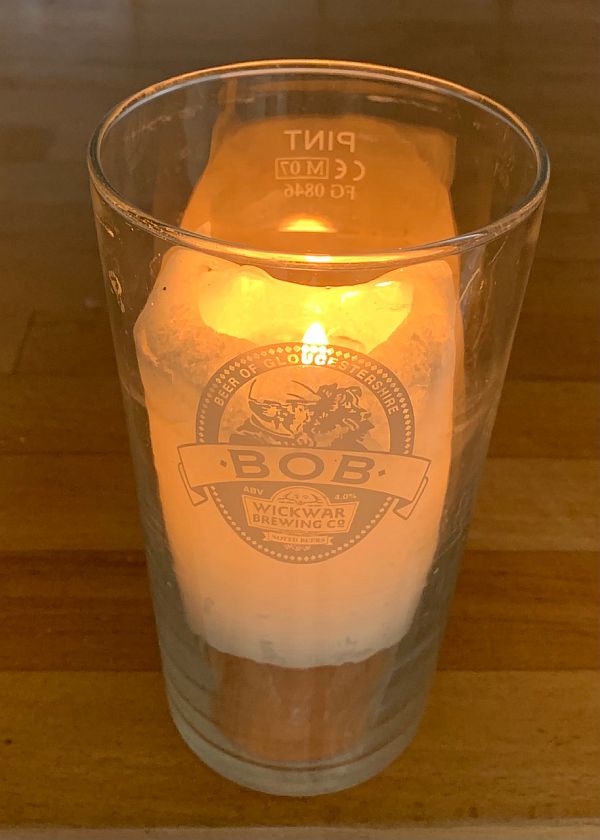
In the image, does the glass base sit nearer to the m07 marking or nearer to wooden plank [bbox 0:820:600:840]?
wooden plank [bbox 0:820:600:840]

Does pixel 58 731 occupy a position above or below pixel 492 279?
below

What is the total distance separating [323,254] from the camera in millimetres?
214

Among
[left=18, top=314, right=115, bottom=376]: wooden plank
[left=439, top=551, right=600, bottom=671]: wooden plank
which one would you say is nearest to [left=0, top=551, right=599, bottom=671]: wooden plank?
[left=439, top=551, right=600, bottom=671]: wooden plank

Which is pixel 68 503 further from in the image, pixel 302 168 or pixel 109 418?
pixel 302 168

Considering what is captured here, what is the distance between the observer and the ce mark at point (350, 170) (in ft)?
1.06

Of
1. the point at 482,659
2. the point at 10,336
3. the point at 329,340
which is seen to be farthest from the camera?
the point at 10,336

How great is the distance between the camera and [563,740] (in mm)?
314

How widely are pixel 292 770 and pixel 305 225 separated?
7.1 inches

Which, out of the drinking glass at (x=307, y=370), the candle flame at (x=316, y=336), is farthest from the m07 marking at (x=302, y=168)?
the candle flame at (x=316, y=336)

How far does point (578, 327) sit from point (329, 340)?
0.89 ft

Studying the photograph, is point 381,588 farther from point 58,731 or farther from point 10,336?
point 10,336

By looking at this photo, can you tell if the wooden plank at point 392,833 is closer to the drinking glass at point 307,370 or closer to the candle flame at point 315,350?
the drinking glass at point 307,370

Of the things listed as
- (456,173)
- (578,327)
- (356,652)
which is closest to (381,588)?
(356,652)

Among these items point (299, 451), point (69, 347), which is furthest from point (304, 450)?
point (69, 347)
